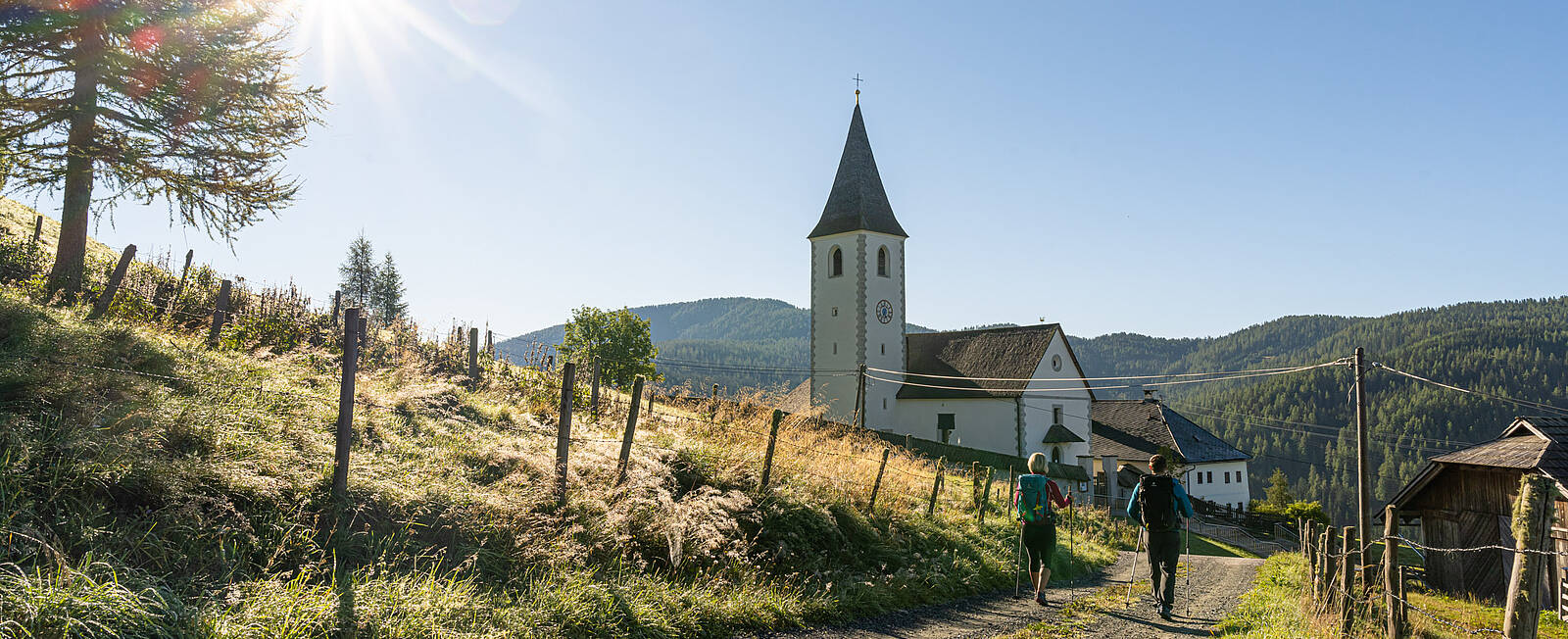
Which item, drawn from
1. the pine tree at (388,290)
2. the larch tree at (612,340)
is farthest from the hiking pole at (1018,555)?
the pine tree at (388,290)

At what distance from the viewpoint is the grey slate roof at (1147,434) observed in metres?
48.2

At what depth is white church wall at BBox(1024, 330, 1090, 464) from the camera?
120 feet

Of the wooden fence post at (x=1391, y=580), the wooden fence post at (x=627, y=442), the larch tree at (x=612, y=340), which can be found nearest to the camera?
the wooden fence post at (x=1391, y=580)

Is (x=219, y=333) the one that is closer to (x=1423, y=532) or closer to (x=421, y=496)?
(x=421, y=496)

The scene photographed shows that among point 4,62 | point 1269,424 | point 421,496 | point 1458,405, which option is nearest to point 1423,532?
point 421,496

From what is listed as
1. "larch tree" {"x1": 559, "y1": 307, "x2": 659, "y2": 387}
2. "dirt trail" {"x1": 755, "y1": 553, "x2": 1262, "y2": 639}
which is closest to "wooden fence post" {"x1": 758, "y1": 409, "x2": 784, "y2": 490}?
"dirt trail" {"x1": 755, "y1": 553, "x2": 1262, "y2": 639}

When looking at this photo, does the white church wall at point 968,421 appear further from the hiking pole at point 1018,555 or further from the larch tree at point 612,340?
the hiking pole at point 1018,555

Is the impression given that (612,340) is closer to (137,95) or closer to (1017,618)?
(137,95)

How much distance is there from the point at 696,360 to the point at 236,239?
163299 millimetres

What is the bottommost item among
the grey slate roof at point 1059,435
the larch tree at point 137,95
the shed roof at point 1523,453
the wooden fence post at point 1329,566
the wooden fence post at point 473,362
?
the grey slate roof at point 1059,435

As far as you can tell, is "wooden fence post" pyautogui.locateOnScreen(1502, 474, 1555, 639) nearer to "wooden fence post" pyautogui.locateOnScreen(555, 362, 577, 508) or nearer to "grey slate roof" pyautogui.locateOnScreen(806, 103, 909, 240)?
"wooden fence post" pyautogui.locateOnScreen(555, 362, 577, 508)

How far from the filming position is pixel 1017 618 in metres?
8.35

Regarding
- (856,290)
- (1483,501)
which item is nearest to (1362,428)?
(1483,501)

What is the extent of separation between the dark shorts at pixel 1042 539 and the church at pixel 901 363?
26856mm
